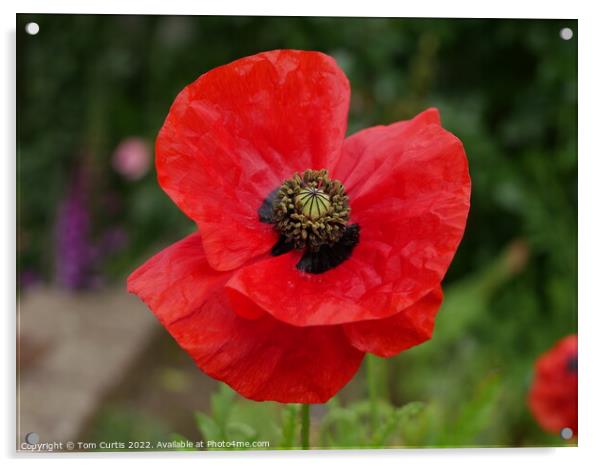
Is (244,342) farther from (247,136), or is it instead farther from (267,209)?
(247,136)

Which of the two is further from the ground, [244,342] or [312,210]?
[312,210]

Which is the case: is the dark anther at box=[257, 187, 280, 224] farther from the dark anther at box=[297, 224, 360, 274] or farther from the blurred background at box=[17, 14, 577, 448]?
the blurred background at box=[17, 14, 577, 448]

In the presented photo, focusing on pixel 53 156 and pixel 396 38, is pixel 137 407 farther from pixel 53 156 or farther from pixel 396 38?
pixel 396 38

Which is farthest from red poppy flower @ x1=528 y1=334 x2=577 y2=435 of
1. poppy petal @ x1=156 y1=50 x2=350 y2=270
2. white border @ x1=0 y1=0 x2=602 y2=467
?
poppy petal @ x1=156 y1=50 x2=350 y2=270

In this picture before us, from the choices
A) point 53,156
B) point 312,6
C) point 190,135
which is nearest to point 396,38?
point 312,6

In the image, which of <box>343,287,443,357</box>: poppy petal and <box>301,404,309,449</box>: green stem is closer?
<box>343,287,443,357</box>: poppy petal

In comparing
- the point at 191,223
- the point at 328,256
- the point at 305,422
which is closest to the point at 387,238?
the point at 328,256
